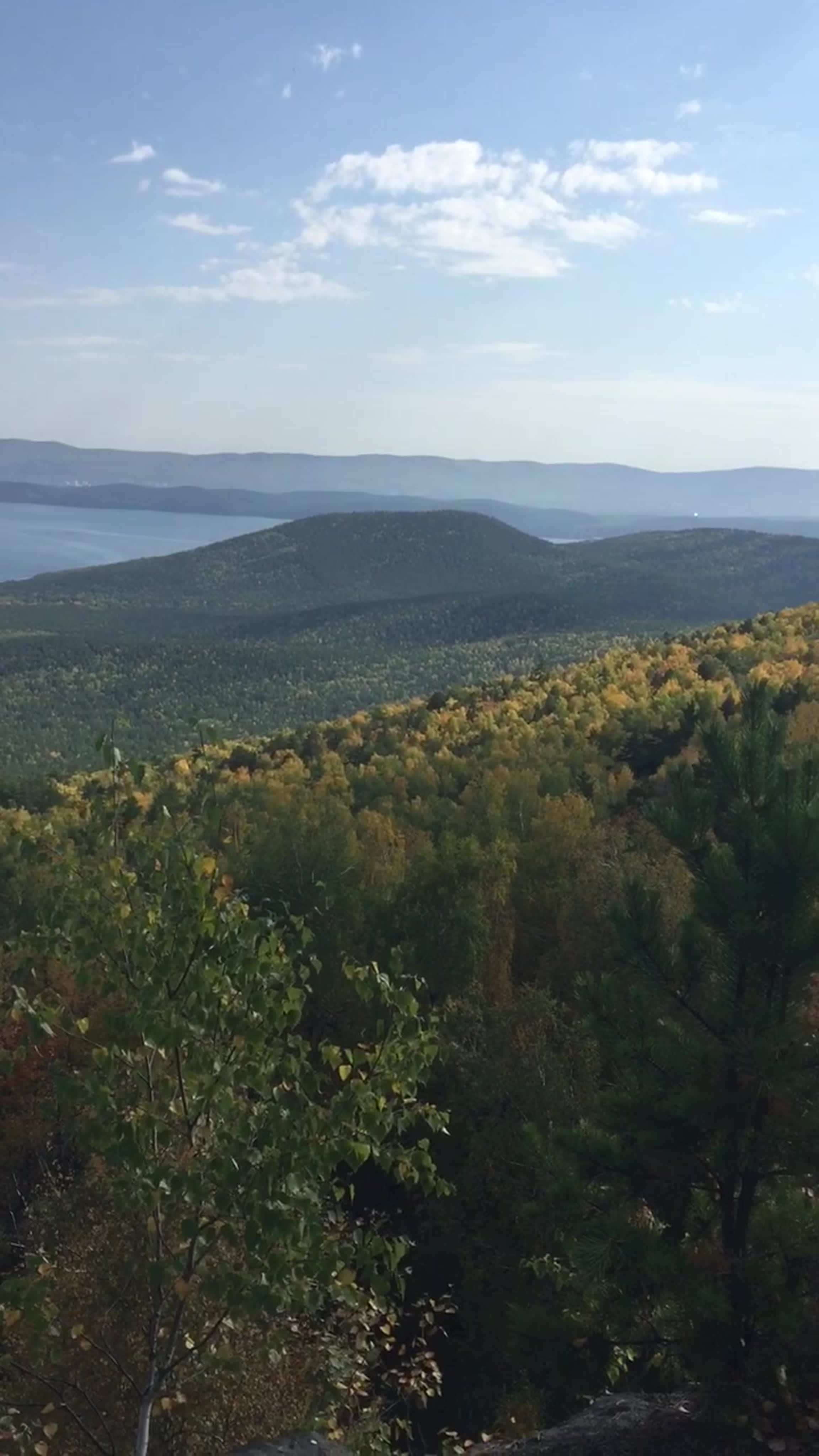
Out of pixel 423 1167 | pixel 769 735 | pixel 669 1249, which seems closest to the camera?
pixel 423 1167

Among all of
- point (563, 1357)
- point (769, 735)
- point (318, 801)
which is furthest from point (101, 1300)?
point (318, 801)

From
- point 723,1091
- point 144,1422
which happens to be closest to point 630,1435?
point 723,1091

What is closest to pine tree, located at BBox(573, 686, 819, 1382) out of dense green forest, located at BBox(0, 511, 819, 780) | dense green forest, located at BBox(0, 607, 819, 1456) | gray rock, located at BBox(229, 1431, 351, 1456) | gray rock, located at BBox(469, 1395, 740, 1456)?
dense green forest, located at BBox(0, 607, 819, 1456)

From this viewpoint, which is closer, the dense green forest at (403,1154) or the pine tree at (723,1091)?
the dense green forest at (403,1154)

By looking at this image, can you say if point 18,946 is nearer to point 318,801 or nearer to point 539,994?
point 539,994

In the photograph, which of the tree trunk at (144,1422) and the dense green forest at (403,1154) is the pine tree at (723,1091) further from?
the tree trunk at (144,1422)

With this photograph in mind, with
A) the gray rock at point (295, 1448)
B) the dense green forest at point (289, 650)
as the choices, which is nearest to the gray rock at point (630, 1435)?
the gray rock at point (295, 1448)

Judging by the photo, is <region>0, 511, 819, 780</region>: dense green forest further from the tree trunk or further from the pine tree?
the tree trunk
